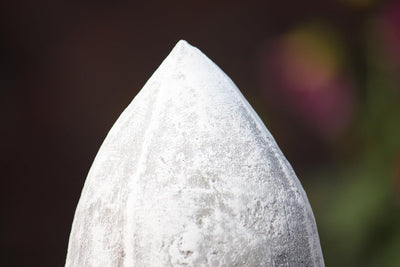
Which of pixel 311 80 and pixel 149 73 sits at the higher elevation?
pixel 149 73

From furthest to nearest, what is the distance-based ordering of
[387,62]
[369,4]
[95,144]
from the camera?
[95,144]
[369,4]
[387,62]

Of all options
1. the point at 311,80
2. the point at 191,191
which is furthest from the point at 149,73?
the point at 191,191

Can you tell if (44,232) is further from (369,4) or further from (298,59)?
(369,4)

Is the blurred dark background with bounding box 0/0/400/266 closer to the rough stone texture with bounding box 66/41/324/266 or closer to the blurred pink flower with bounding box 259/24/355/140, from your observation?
the blurred pink flower with bounding box 259/24/355/140

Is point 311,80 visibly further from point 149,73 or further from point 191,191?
point 191,191

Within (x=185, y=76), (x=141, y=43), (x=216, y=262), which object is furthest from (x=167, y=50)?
(x=216, y=262)

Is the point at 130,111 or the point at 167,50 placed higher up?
the point at 167,50
